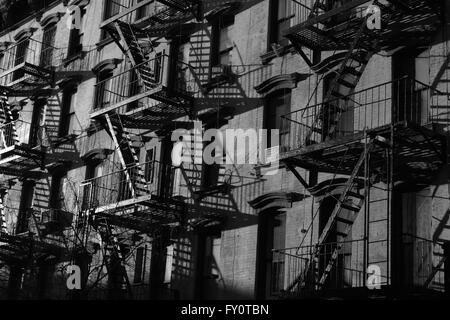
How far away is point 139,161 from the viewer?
27469mm

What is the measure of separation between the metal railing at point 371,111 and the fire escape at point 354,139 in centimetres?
2

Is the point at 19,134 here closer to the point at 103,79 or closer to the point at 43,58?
the point at 43,58

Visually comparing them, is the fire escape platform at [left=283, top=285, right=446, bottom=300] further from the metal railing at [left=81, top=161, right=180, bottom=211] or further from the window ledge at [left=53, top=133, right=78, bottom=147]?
the window ledge at [left=53, top=133, right=78, bottom=147]

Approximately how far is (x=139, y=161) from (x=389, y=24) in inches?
389

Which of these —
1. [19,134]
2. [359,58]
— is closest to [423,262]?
[359,58]

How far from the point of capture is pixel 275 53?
2389cm

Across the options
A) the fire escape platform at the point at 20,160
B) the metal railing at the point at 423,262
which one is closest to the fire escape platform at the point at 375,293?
the metal railing at the point at 423,262

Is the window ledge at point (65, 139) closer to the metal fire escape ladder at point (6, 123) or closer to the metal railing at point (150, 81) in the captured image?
the metal fire escape ladder at point (6, 123)

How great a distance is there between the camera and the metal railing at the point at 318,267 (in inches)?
758

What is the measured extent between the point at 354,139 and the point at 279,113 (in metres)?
5.29

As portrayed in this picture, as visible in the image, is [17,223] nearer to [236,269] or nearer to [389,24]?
[236,269]

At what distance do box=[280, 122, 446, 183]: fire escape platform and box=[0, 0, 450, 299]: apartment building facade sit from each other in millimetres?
47
